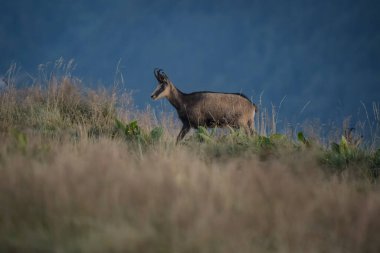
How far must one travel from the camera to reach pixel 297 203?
9.11 ft

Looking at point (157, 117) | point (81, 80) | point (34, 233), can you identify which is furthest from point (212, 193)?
point (81, 80)

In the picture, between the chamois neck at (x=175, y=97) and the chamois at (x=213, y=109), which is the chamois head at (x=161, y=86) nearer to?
the chamois at (x=213, y=109)

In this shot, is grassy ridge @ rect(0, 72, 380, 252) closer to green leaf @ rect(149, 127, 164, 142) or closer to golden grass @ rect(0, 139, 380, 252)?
golden grass @ rect(0, 139, 380, 252)

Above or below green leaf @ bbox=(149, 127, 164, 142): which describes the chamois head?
above

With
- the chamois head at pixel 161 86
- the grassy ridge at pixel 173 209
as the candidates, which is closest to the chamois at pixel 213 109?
the chamois head at pixel 161 86

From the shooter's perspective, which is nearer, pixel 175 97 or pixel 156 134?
pixel 156 134

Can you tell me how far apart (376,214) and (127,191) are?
1.47m

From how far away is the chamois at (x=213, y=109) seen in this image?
32.9 ft

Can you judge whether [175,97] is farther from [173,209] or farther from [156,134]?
[173,209]

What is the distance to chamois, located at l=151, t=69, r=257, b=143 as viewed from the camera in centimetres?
1002

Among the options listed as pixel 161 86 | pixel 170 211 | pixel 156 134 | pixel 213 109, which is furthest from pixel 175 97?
pixel 170 211

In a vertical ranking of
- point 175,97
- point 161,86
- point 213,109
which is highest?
point 161,86

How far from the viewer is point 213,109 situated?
10.1 metres

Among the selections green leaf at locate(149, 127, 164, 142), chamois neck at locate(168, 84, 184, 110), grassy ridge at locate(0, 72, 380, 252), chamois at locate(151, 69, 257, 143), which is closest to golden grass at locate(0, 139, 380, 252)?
grassy ridge at locate(0, 72, 380, 252)
